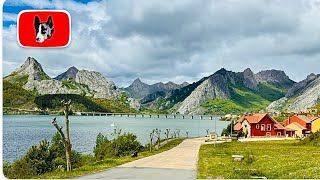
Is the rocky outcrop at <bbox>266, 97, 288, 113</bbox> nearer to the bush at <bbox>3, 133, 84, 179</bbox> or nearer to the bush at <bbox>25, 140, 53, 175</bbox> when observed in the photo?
the bush at <bbox>3, 133, 84, 179</bbox>

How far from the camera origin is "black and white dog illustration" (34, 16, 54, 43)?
16.6ft

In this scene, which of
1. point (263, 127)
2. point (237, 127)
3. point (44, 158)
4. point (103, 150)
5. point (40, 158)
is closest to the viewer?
point (40, 158)

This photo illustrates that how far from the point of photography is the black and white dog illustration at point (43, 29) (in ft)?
16.6

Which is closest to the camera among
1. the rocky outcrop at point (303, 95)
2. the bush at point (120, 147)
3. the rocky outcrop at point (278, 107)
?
the rocky outcrop at point (303, 95)

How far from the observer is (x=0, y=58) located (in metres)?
5.07

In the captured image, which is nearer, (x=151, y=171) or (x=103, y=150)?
(x=151, y=171)

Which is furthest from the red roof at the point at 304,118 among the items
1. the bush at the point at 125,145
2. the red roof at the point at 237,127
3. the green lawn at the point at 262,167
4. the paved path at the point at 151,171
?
the paved path at the point at 151,171

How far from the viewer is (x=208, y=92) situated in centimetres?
5247

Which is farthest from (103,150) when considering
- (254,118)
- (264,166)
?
(264,166)

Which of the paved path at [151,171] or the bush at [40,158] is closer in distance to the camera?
the paved path at [151,171]

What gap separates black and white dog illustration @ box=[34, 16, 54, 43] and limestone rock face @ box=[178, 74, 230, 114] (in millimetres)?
39328

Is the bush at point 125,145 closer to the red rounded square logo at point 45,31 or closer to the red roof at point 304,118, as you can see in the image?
the red roof at point 304,118

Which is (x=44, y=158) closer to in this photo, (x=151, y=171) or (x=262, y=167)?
(x=151, y=171)

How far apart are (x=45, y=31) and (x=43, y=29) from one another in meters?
0.04
